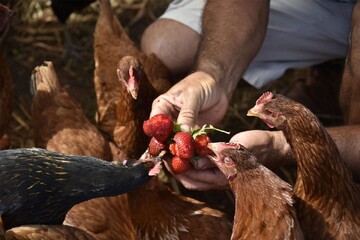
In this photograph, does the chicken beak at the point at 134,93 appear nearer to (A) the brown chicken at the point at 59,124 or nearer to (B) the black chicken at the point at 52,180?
(A) the brown chicken at the point at 59,124

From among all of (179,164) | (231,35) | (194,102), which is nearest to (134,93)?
(194,102)

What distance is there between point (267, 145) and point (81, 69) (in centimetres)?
224

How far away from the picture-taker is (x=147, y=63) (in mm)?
3732

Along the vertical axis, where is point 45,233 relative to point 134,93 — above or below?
below

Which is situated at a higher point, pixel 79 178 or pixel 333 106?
pixel 79 178

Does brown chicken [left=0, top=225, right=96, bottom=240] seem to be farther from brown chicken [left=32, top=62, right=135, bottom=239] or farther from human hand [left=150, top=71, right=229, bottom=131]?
human hand [left=150, top=71, right=229, bottom=131]

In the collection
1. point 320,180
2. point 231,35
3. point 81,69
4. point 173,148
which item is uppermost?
point 231,35

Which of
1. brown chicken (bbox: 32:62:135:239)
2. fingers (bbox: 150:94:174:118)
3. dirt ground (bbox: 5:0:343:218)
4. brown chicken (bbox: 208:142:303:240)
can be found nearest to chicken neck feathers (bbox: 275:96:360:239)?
brown chicken (bbox: 208:142:303:240)

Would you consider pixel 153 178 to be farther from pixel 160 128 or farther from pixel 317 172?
pixel 317 172

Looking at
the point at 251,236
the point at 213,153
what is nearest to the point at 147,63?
the point at 213,153

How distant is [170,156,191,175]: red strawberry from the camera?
260 cm

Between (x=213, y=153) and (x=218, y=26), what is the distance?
1194 millimetres

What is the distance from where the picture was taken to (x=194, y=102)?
9.59ft

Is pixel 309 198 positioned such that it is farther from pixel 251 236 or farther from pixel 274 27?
pixel 274 27
